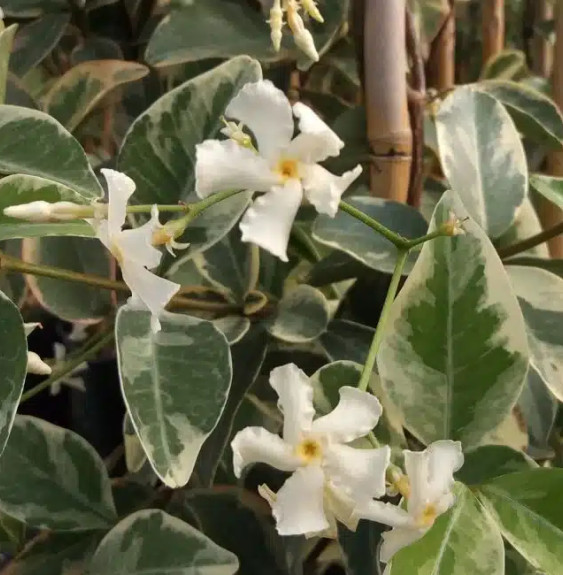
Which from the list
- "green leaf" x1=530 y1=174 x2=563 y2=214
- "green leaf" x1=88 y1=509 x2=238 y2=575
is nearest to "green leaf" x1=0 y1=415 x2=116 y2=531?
"green leaf" x1=88 y1=509 x2=238 y2=575

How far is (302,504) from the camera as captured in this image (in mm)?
289

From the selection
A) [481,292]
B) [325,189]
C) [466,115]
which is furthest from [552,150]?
[325,189]

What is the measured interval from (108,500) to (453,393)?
0.26 m

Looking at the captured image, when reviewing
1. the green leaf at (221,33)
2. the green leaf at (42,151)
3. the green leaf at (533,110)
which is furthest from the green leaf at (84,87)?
the green leaf at (533,110)

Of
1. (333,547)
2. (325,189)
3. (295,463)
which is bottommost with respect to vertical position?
(333,547)

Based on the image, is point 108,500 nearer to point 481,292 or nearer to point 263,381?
point 263,381

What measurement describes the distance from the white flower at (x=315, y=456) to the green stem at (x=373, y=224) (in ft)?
0.23

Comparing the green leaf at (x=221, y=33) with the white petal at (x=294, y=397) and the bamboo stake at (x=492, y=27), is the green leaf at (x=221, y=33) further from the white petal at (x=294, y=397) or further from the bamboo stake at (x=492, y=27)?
the white petal at (x=294, y=397)

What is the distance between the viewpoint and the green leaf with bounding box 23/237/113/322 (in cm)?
53

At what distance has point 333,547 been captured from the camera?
1.93ft

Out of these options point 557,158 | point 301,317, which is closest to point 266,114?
point 301,317

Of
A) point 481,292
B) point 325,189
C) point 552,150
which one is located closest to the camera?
point 325,189

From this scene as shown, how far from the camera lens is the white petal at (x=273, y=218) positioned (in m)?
0.28

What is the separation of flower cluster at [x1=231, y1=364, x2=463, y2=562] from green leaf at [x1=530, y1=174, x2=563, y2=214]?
21 centimetres
